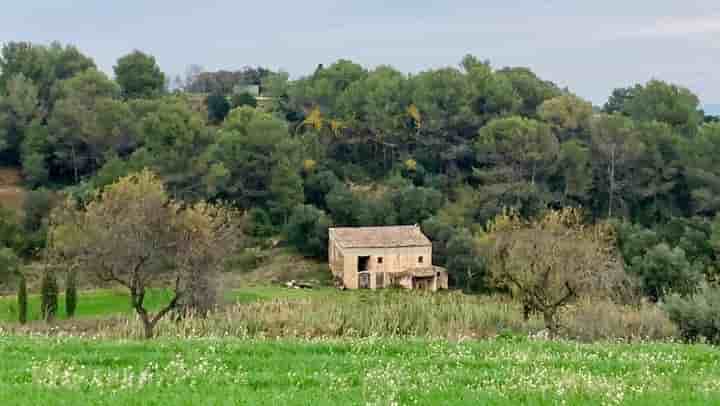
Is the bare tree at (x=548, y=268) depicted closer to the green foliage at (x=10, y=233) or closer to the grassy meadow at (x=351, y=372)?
the grassy meadow at (x=351, y=372)

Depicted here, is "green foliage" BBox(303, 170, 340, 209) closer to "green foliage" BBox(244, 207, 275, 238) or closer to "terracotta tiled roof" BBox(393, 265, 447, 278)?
"green foliage" BBox(244, 207, 275, 238)

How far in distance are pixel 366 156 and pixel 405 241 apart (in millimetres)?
17441

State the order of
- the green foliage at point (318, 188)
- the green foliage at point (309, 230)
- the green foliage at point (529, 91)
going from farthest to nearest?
the green foliage at point (529, 91) → the green foliage at point (318, 188) → the green foliage at point (309, 230)

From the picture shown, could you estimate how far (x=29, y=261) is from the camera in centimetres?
4619

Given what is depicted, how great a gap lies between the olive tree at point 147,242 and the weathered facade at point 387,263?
770 centimetres

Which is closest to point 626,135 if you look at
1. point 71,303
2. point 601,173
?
point 601,173

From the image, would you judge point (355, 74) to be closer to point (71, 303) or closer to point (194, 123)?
point (194, 123)

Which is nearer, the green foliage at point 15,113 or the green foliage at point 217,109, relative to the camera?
the green foliage at point 15,113

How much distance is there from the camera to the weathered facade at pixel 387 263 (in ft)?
147

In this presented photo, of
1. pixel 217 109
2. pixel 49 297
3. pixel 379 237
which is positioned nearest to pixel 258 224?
pixel 379 237

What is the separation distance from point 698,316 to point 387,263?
27920 mm

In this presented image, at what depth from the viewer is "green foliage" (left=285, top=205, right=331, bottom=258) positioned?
1934 inches

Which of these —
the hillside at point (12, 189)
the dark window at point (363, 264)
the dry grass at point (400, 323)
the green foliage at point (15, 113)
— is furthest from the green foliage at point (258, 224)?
the dry grass at point (400, 323)

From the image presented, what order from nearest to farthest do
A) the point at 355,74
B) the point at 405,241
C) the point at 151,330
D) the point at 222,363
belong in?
the point at 222,363 → the point at 151,330 → the point at 405,241 → the point at 355,74
